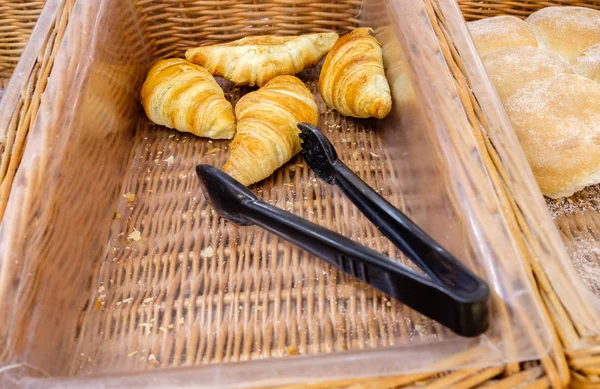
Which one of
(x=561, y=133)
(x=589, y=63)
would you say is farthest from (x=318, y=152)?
(x=589, y=63)

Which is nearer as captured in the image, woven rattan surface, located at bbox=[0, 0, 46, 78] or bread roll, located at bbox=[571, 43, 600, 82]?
bread roll, located at bbox=[571, 43, 600, 82]

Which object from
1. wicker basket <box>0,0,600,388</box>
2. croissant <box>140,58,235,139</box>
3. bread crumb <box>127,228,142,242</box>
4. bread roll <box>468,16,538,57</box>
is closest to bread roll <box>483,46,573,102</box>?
bread roll <box>468,16,538,57</box>

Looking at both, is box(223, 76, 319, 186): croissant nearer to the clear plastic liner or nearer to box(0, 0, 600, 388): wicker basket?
box(0, 0, 600, 388): wicker basket

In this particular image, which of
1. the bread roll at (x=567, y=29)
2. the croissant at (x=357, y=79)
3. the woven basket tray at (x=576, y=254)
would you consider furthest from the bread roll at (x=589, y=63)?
the croissant at (x=357, y=79)

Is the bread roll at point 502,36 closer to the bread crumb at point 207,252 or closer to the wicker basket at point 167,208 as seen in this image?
the wicker basket at point 167,208

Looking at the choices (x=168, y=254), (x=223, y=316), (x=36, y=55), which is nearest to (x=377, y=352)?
(x=223, y=316)

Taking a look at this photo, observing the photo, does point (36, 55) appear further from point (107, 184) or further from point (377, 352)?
point (377, 352)

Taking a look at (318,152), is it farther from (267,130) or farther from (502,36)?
(502,36)
